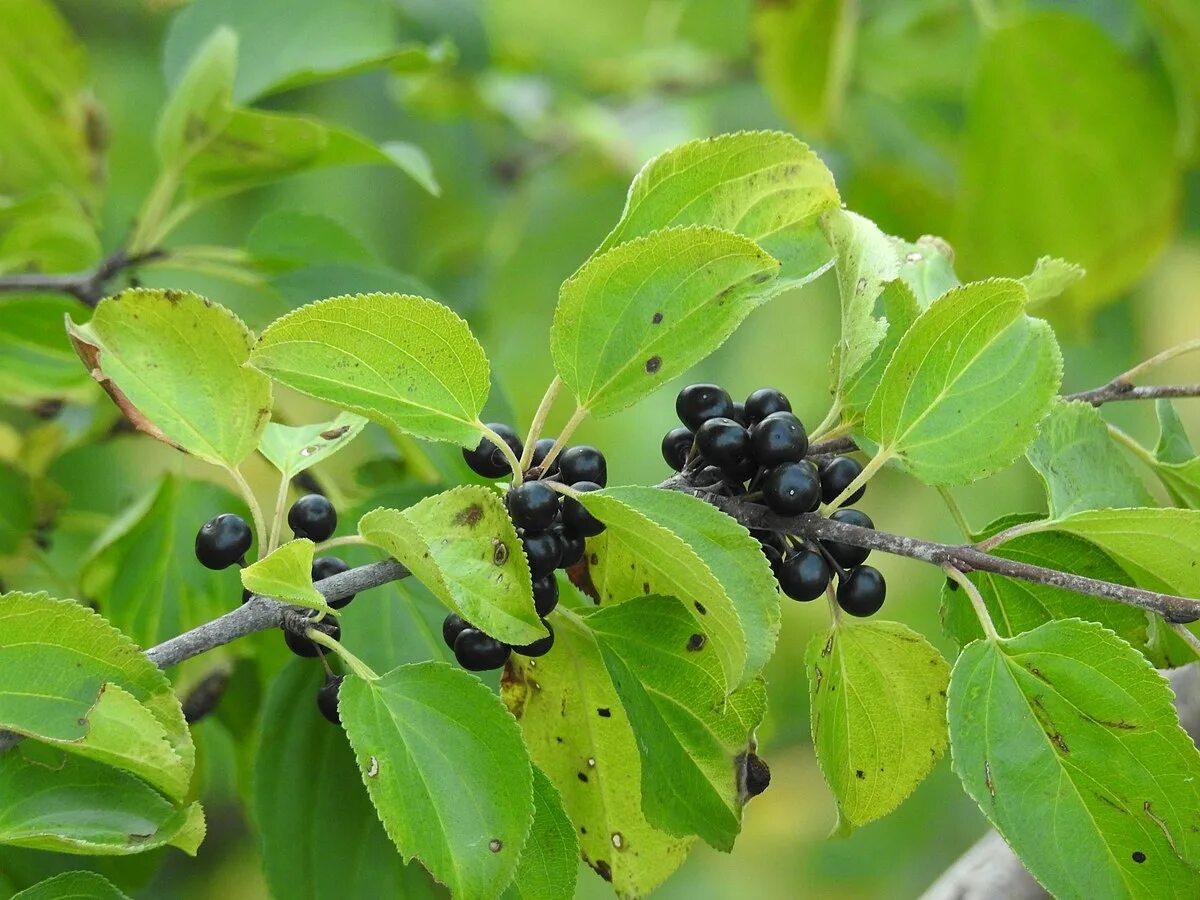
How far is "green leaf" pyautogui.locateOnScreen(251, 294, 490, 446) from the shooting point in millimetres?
563

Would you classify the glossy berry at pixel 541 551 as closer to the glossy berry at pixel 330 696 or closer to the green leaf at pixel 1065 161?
the glossy berry at pixel 330 696

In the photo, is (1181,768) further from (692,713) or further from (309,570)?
(309,570)

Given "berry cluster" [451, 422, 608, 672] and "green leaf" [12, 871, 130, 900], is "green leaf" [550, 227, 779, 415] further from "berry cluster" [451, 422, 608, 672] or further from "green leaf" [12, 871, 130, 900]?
"green leaf" [12, 871, 130, 900]

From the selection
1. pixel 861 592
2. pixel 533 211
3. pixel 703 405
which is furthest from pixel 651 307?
pixel 533 211

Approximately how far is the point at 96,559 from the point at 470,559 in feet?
1.76

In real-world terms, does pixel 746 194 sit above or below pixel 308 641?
above

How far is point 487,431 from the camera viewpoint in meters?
0.61

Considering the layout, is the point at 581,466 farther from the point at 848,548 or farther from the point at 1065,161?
the point at 1065,161

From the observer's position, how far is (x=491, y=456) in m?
0.65

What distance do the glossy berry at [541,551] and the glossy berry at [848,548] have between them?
14 cm

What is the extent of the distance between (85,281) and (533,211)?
1.04m

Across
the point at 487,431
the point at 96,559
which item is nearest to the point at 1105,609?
the point at 487,431

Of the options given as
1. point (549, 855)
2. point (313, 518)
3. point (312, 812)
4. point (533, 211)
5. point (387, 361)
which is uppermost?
point (387, 361)

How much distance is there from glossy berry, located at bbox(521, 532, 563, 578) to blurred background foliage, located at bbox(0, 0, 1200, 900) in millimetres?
202
